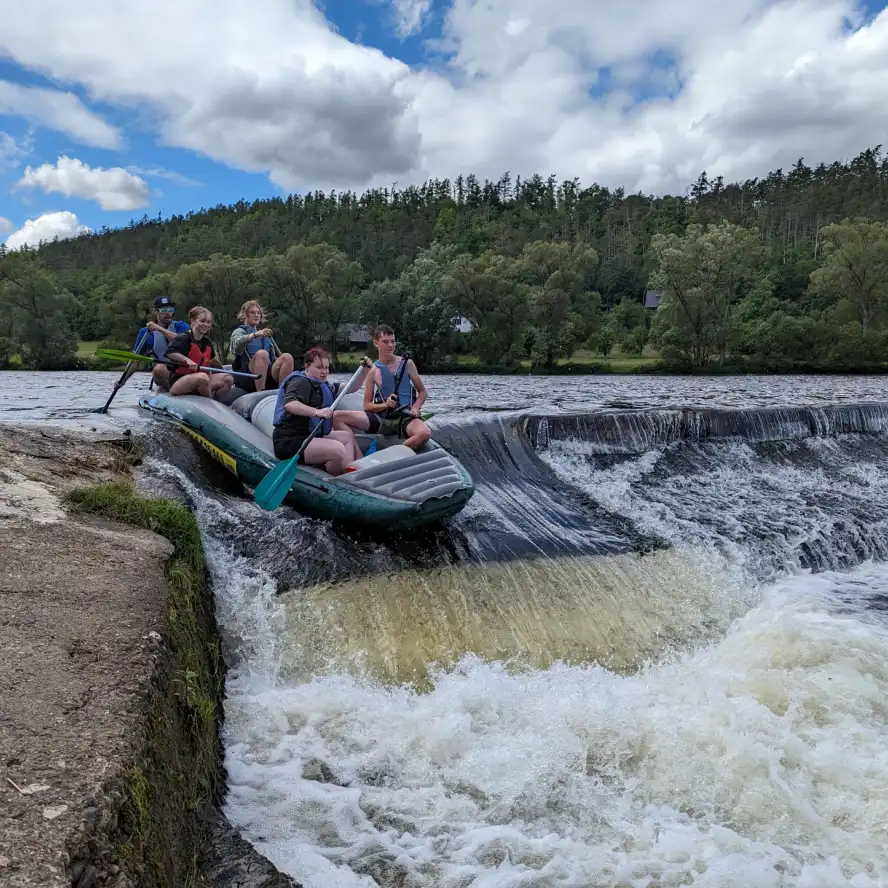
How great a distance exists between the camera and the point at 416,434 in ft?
23.5

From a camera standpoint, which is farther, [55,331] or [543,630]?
[55,331]

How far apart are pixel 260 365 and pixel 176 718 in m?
6.10

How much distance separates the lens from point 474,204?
344ft

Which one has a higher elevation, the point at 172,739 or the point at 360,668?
the point at 172,739

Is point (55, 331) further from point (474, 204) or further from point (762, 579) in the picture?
point (474, 204)

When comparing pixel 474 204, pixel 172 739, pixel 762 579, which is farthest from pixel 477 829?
pixel 474 204

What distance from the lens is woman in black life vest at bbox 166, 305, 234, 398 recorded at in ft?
27.2

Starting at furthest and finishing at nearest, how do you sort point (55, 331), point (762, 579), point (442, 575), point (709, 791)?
point (55, 331) < point (762, 579) < point (442, 575) < point (709, 791)

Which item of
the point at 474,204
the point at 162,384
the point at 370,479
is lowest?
the point at 370,479

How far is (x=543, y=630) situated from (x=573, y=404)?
10836mm

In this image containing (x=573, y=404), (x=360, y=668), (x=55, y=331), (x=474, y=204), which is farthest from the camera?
(x=474, y=204)

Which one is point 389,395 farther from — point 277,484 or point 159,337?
point 159,337

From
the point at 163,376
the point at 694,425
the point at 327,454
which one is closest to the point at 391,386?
the point at 327,454

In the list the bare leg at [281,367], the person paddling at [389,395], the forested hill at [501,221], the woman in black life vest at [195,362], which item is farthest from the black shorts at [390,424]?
the forested hill at [501,221]
